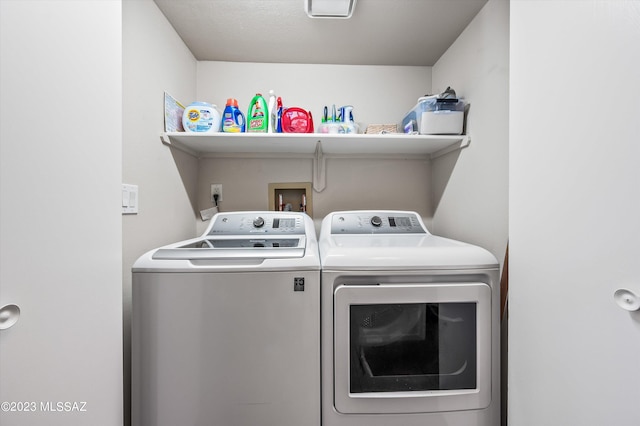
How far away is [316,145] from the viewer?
1.74m

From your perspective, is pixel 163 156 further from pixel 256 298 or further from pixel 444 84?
pixel 444 84

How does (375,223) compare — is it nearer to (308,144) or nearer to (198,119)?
(308,144)

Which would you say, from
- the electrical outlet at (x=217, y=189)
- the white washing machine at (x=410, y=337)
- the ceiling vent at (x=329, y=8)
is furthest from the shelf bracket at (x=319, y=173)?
the white washing machine at (x=410, y=337)

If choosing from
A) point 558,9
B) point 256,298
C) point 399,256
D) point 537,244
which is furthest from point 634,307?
point 256,298

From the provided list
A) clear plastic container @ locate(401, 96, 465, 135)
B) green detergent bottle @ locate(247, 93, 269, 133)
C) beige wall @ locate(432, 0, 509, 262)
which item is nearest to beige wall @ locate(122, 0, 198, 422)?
green detergent bottle @ locate(247, 93, 269, 133)

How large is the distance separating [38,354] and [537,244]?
1.34 m

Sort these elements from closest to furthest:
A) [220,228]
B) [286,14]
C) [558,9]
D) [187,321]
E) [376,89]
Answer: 1. [558,9]
2. [187,321]
3. [286,14]
4. [220,228]
5. [376,89]

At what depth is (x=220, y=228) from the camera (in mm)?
1585

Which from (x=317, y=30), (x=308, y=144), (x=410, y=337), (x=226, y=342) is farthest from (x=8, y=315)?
(x=317, y=30)

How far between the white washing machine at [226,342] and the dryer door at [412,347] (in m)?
0.14

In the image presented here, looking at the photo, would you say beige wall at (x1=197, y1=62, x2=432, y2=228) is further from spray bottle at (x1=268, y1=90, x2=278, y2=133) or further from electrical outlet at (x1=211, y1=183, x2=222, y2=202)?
spray bottle at (x1=268, y1=90, x2=278, y2=133)

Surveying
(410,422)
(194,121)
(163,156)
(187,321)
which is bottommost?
(410,422)

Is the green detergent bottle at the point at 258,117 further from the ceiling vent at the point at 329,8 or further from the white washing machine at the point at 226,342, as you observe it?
the white washing machine at the point at 226,342

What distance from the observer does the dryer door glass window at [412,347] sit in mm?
1063
